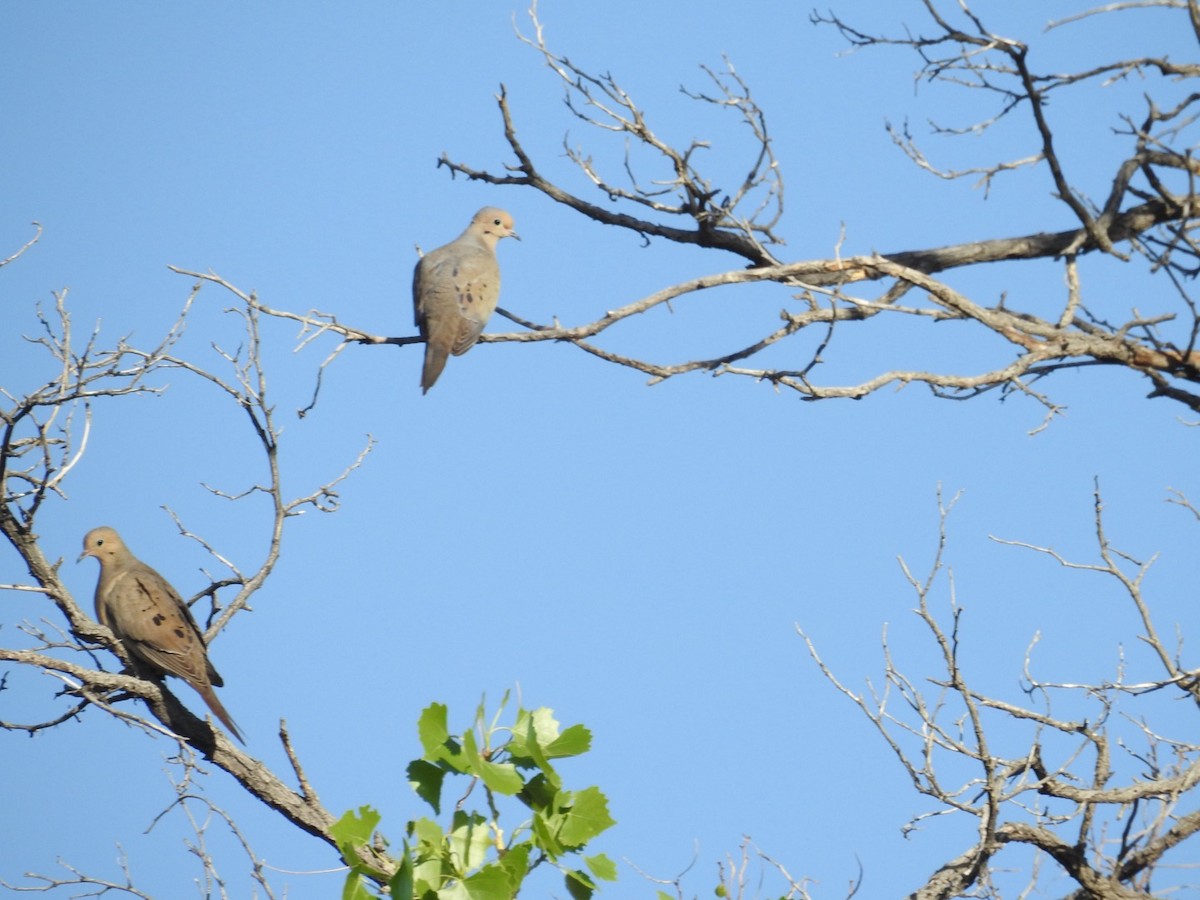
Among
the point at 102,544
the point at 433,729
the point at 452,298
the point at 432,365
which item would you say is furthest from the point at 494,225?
the point at 433,729

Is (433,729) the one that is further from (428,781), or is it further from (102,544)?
(102,544)

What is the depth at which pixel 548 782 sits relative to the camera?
2789mm

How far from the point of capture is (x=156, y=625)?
229 inches

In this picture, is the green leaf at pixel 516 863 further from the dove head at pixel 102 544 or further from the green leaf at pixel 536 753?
the dove head at pixel 102 544

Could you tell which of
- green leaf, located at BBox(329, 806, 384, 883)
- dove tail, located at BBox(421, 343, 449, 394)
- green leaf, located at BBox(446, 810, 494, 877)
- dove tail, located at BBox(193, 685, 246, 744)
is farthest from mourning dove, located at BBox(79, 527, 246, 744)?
green leaf, located at BBox(446, 810, 494, 877)

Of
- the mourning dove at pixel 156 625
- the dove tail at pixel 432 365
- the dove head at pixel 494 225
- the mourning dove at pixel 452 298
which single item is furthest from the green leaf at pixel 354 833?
the dove head at pixel 494 225

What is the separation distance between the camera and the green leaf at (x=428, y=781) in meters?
2.82

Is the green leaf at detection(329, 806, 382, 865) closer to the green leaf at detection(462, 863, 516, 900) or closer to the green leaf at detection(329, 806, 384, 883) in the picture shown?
the green leaf at detection(329, 806, 384, 883)

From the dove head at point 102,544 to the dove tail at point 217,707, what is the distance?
1.52m

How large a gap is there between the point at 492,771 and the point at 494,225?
576 cm

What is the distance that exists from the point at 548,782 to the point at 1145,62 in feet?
13.0

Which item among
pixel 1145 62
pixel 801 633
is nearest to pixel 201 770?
pixel 801 633

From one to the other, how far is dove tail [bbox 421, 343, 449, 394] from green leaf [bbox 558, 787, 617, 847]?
4103mm

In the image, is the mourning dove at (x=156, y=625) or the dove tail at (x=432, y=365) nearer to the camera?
the mourning dove at (x=156, y=625)
